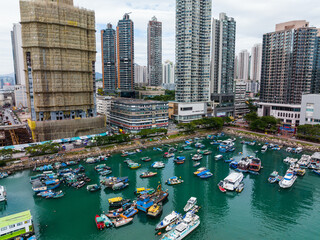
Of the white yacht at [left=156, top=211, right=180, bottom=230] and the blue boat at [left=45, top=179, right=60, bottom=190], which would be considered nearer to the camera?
the white yacht at [left=156, top=211, right=180, bottom=230]

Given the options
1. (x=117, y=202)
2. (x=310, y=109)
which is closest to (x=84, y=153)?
(x=117, y=202)

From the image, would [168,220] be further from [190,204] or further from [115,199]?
[115,199]

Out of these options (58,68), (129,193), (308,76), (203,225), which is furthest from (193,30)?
(203,225)

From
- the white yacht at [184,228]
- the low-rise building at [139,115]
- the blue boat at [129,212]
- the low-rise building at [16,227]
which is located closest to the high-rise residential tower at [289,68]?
the low-rise building at [139,115]

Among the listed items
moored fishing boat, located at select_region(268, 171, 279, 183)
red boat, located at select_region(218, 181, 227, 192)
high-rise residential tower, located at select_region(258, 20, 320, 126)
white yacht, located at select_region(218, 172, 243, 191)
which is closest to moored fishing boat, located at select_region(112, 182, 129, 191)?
red boat, located at select_region(218, 181, 227, 192)

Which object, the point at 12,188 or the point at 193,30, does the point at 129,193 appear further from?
the point at 193,30

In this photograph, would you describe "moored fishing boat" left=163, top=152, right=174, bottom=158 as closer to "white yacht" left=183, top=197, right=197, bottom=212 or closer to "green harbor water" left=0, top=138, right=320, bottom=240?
"green harbor water" left=0, top=138, right=320, bottom=240

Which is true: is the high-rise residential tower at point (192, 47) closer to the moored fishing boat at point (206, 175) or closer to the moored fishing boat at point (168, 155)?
the moored fishing boat at point (168, 155)
